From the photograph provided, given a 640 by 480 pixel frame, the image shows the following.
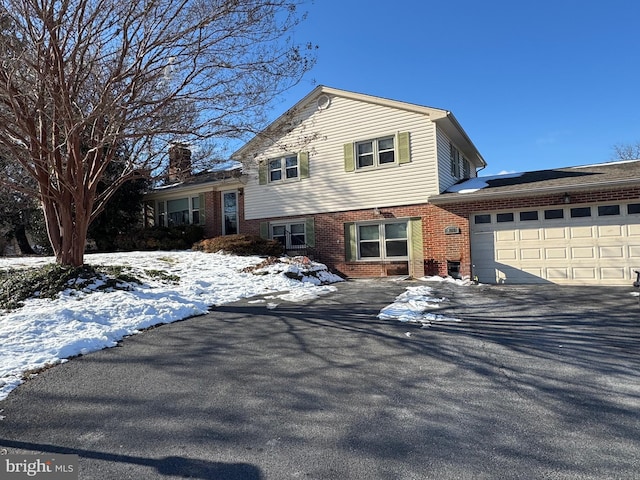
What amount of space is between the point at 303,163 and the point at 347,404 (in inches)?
491

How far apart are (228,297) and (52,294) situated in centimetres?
331

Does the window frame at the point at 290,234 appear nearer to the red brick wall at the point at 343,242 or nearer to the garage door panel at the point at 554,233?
the red brick wall at the point at 343,242

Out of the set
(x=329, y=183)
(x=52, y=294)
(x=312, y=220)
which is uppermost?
(x=329, y=183)

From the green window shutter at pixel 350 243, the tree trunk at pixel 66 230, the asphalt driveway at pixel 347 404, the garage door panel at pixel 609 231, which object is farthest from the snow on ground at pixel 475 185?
the tree trunk at pixel 66 230

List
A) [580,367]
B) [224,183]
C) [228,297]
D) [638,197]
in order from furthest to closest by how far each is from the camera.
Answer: [224,183]
[638,197]
[228,297]
[580,367]

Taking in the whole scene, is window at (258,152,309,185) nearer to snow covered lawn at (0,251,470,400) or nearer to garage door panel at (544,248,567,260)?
snow covered lawn at (0,251,470,400)

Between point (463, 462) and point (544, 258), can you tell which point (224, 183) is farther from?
point (463, 462)

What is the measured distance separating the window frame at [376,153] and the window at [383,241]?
7.02 feet

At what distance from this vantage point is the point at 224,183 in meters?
16.8

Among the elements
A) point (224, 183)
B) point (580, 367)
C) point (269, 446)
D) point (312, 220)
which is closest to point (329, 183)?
point (312, 220)

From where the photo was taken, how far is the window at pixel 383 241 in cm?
1304

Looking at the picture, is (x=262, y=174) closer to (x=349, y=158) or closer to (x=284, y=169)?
(x=284, y=169)

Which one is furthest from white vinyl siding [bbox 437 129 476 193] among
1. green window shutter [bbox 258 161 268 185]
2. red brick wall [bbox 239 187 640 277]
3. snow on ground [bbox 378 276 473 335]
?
green window shutter [bbox 258 161 268 185]

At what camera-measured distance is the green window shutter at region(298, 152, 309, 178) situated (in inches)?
583
